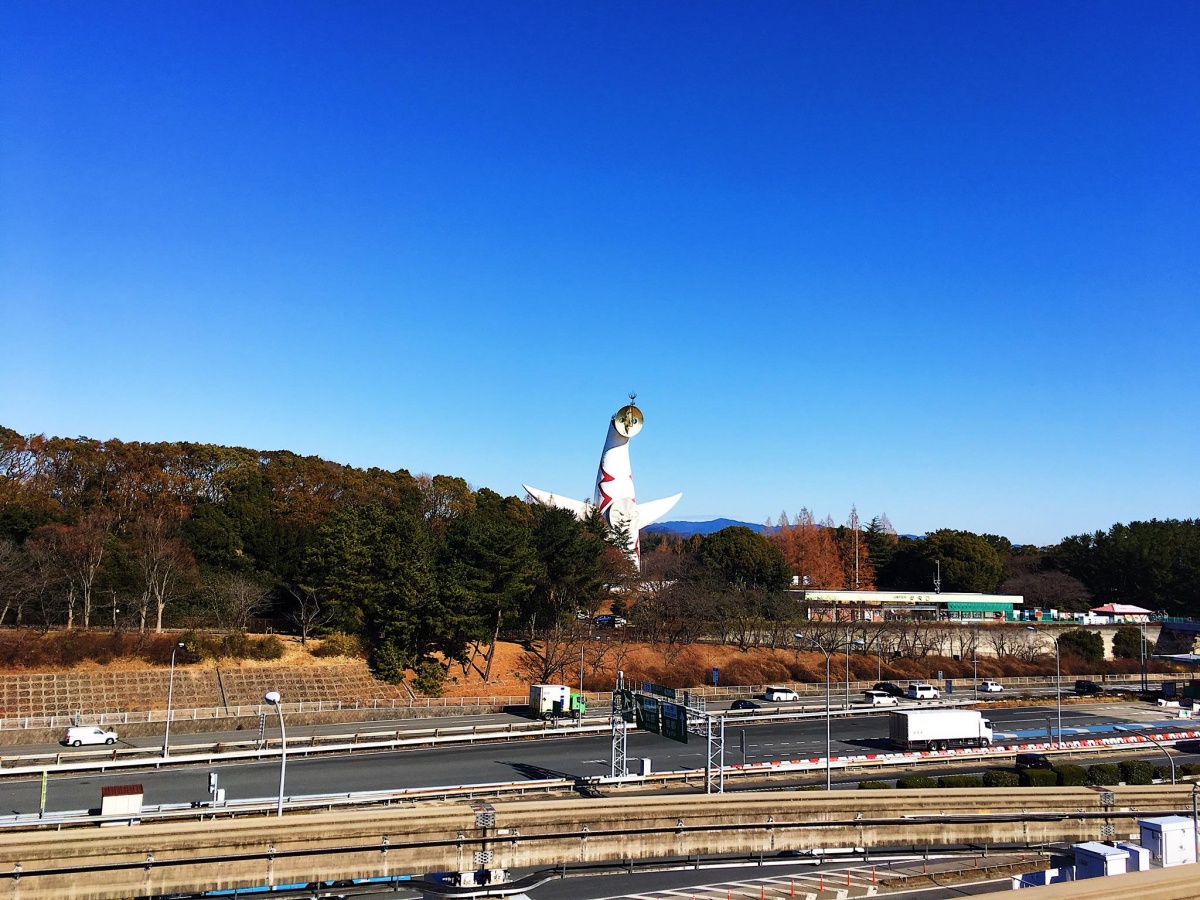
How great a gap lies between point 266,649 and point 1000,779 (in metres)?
35.2

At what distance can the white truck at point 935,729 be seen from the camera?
3850cm

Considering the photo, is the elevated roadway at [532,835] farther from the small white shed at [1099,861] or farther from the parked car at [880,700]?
the parked car at [880,700]

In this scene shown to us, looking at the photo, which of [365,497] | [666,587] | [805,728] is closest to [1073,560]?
[666,587]

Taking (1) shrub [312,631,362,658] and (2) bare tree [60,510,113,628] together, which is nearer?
(2) bare tree [60,510,113,628]

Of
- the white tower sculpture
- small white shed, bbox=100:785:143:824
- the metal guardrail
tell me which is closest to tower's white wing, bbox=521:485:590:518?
the white tower sculpture

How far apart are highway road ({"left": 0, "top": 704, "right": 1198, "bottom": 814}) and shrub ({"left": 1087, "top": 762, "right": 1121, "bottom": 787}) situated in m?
5.02

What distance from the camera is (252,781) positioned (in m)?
30.2

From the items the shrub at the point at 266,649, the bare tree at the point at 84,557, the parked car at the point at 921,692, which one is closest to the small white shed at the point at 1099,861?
the parked car at the point at 921,692

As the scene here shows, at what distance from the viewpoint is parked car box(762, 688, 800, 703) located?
5133 centimetres

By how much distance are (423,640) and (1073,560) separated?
236ft

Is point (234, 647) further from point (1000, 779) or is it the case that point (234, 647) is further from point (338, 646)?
point (1000, 779)

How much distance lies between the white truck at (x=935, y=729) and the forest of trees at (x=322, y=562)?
21919 millimetres

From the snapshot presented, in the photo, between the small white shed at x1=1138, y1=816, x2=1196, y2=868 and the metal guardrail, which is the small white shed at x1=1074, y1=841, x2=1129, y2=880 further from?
the metal guardrail

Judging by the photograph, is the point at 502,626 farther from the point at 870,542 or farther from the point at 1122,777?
the point at 870,542
